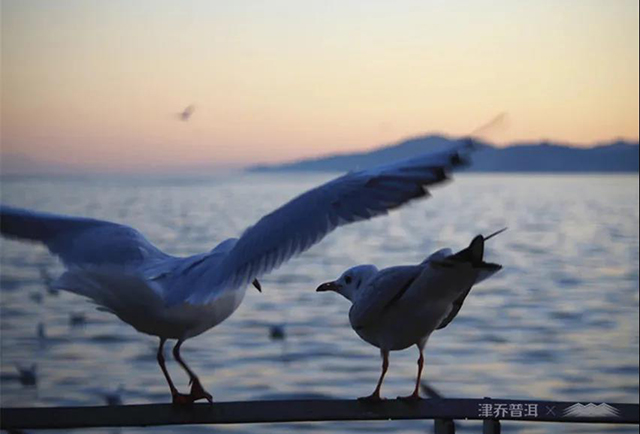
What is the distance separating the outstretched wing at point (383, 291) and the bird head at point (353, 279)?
0.14 meters

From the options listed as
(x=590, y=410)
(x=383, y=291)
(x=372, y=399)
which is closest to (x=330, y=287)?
(x=383, y=291)

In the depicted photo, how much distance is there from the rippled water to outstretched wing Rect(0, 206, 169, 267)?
1585 millimetres

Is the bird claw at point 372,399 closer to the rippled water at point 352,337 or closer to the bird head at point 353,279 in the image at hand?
the bird head at point 353,279

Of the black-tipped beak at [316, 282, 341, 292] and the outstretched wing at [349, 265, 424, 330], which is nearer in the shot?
the outstretched wing at [349, 265, 424, 330]

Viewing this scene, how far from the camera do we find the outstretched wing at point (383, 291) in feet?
8.73

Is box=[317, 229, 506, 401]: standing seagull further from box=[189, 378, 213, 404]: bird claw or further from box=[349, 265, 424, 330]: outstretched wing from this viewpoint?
box=[189, 378, 213, 404]: bird claw

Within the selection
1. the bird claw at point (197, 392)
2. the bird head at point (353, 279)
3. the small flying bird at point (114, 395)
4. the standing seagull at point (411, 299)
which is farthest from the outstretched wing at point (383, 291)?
the small flying bird at point (114, 395)

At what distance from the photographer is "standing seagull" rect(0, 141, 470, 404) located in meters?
2.51

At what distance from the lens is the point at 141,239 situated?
2.87m

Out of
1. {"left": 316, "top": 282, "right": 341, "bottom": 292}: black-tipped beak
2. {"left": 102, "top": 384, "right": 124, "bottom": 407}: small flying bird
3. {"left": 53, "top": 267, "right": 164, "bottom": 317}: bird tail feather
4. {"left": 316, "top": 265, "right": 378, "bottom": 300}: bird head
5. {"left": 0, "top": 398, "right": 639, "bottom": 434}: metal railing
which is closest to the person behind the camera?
{"left": 0, "top": 398, "right": 639, "bottom": 434}: metal railing

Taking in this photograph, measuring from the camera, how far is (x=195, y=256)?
283 cm

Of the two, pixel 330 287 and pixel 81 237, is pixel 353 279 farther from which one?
pixel 81 237

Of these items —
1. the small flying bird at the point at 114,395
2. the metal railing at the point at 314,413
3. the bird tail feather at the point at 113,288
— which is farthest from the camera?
the small flying bird at the point at 114,395

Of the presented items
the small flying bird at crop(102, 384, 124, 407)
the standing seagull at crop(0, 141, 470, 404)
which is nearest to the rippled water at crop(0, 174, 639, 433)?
the small flying bird at crop(102, 384, 124, 407)
